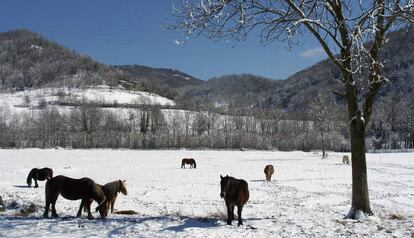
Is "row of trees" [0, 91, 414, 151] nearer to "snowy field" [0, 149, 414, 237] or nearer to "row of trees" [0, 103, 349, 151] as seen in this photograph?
"row of trees" [0, 103, 349, 151]

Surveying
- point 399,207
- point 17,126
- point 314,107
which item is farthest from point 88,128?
point 399,207

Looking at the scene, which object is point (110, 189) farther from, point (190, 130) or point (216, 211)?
point (190, 130)

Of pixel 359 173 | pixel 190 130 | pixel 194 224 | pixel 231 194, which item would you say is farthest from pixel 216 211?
pixel 190 130

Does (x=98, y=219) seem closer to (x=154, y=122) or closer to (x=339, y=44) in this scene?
(x=339, y=44)

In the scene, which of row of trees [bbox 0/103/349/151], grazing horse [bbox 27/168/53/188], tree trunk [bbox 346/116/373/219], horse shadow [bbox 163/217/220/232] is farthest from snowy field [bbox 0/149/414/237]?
row of trees [bbox 0/103/349/151]

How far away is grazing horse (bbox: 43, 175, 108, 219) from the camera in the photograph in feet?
38.0

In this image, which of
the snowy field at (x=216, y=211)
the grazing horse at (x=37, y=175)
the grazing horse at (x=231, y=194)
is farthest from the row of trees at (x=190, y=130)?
the grazing horse at (x=231, y=194)

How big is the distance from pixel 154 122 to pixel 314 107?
97.2 metres

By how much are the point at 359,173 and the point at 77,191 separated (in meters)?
7.85

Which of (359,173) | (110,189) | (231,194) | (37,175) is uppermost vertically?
(359,173)

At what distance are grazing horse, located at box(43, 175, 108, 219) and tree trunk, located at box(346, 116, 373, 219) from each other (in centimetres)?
689

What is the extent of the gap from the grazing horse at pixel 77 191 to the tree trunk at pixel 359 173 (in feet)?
22.6

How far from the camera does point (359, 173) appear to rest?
1211cm

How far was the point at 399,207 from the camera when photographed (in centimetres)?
1741
